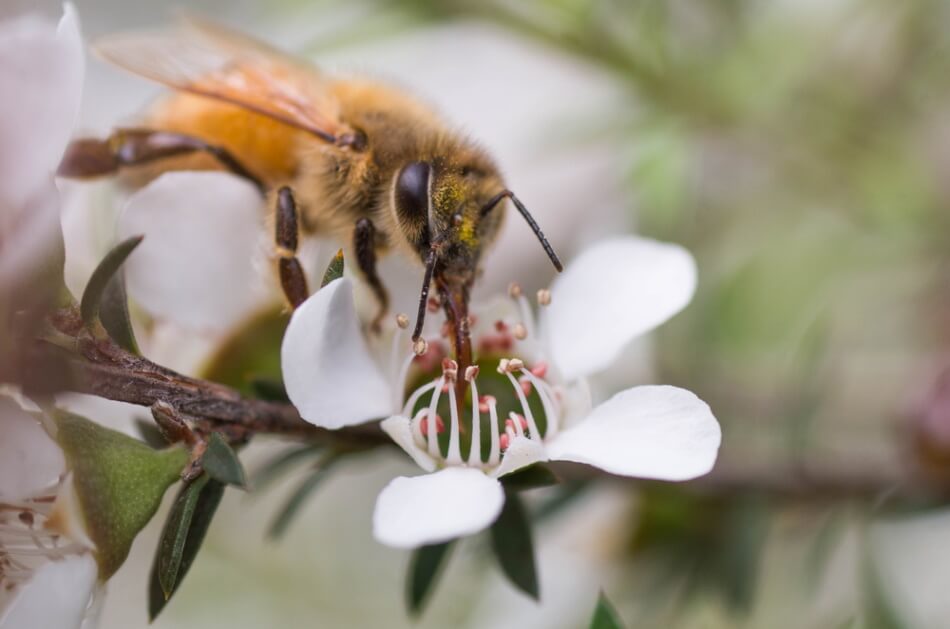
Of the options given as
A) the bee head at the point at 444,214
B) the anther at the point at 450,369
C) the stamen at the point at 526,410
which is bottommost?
the stamen at the point at 526,410

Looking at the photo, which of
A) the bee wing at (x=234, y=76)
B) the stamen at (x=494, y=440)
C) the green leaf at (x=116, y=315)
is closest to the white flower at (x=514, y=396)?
the stamen at (x=494, y=440)

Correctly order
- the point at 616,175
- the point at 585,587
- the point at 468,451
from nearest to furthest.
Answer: the point at 468,451 < the point at 585,587 < the point at 616,175

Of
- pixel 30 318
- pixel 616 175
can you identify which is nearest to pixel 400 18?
pixel 616 175

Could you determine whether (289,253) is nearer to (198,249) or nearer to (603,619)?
(198,249)

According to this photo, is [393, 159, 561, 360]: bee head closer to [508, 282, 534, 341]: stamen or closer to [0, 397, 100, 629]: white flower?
[508, 282, 534, 341]: stamen

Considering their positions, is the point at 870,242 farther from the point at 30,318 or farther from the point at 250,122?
the point at 30,318

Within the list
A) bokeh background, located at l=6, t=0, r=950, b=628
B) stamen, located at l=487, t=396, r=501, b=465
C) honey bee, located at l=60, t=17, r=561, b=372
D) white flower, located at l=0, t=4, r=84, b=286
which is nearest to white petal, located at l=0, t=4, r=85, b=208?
white flower, located at l=0, t=4, r=84, b=286

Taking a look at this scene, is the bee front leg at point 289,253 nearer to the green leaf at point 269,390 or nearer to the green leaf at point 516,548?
the green leaf at point 269,390
